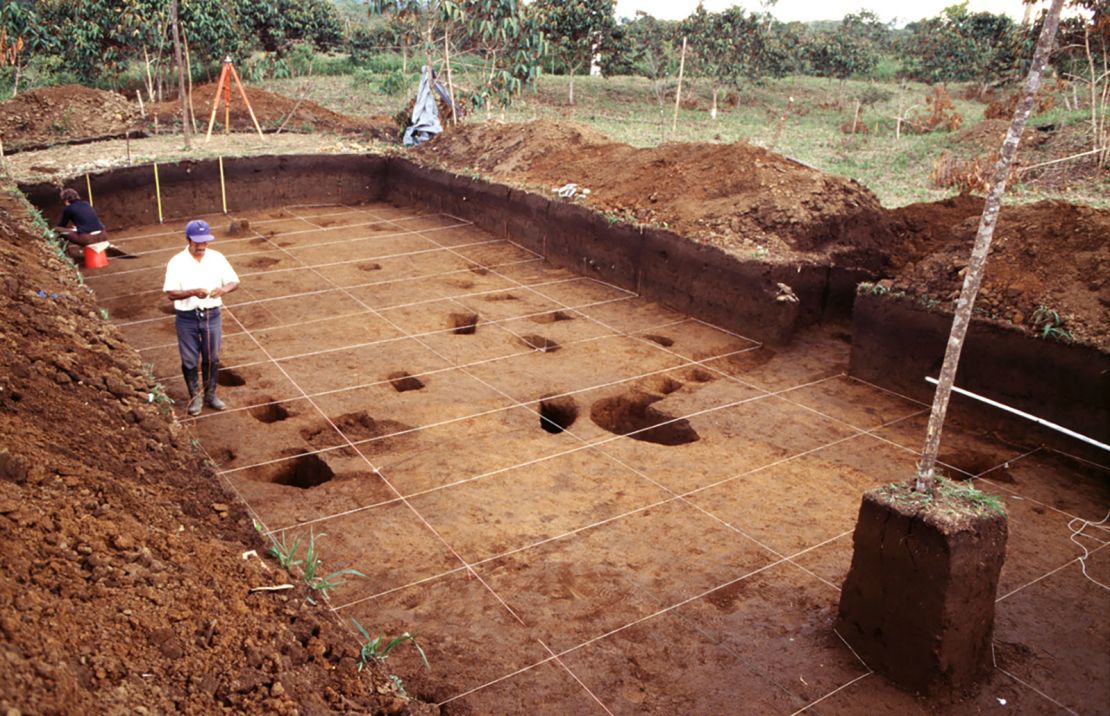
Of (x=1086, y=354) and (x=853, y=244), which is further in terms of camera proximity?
(x=853, y=244)

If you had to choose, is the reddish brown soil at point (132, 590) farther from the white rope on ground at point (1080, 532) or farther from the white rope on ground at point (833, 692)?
the white rope on ground at point (1080, 532)

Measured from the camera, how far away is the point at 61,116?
609 inches

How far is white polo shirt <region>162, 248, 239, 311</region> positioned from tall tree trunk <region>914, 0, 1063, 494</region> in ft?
16.1

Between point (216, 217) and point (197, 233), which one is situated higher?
point (197, 233)

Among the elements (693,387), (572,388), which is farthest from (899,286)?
(572,388)

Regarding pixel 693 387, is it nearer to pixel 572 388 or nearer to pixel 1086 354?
pixel 572 388

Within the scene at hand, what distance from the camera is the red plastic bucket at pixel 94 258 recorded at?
1002 cm

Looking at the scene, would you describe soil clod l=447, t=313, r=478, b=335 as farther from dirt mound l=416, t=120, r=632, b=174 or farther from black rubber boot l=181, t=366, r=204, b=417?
dirt mound l=416, t=120, r=632, b=174

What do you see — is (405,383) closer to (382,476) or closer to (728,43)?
(382,476)

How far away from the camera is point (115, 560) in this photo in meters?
2.81

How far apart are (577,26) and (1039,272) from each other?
17598 millimetres

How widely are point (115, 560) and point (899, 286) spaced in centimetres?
656

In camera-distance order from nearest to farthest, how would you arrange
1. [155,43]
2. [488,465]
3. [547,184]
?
[488,465]
[547,184]
[155,43]

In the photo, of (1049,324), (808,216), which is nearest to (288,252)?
(808,216)
